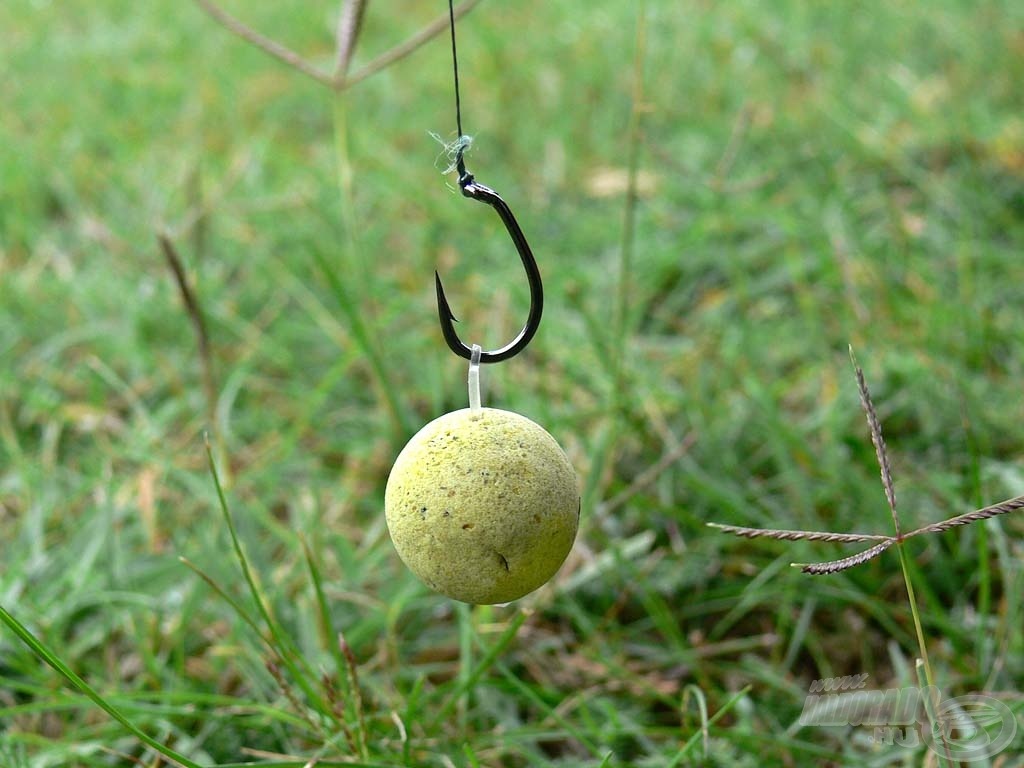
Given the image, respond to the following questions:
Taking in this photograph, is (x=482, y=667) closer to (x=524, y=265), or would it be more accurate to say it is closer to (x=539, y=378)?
(x=524, y=265)

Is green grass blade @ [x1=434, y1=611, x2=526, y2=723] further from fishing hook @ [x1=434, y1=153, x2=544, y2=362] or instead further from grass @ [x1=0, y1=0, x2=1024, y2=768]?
fishing hook @ [x1=434, y1=153, x2=544, y2=362]

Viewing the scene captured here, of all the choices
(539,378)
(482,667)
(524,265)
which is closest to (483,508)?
(524,265)

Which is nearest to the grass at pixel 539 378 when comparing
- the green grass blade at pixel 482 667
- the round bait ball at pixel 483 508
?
the green grass blade at pixel 482 667

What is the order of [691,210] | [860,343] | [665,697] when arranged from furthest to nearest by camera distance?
[691,210], [860,343], [665,697]

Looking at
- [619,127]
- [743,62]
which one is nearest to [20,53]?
[619,127]

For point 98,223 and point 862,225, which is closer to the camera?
point 862,225

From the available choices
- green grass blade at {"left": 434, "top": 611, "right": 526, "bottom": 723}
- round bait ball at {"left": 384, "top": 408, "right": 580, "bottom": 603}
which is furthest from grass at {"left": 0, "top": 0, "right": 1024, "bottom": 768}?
round bait ball at {"left": 384, "top": 408, "right": 580, "bottom": 603}

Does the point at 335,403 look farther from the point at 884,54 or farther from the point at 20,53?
the point at 20,53
